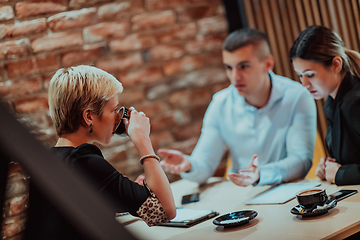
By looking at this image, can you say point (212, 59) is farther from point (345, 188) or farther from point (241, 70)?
point (345, 188)

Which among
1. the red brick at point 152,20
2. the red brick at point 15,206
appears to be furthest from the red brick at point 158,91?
the red brick at point 15,206

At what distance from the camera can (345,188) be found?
139 centimetres

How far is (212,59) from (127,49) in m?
0.69

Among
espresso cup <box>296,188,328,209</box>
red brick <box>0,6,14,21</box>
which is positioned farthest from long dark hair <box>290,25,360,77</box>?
red brick <box>0,6,14,21</box>

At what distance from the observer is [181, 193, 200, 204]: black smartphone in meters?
1.72

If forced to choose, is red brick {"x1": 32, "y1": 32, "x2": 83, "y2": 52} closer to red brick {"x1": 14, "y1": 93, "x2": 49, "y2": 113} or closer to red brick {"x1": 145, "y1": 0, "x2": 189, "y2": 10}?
red brick {"x1": 14, "y1": 93, "x2": 49, "y2": 113}

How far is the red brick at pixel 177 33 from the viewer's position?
2754 millimetres

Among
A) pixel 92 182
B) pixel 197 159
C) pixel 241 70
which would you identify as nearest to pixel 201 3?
pixel 241 70

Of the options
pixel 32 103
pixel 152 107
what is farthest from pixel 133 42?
pixel 32 103

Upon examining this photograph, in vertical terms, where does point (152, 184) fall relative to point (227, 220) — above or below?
above

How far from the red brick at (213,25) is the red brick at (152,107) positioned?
665 millimetres

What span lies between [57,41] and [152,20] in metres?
0.70

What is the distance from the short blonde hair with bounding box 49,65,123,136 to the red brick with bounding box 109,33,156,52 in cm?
140

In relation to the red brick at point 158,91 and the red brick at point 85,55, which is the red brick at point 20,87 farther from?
the red brick at point 158,91
